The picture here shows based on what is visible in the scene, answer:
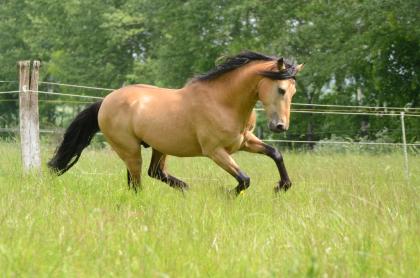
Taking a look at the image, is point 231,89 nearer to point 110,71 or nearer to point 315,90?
point 315,90

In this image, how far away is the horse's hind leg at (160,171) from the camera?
7.79m

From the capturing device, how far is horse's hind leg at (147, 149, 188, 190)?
7.79 metres

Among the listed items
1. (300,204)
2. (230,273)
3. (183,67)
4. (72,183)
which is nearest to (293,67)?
(300,204)

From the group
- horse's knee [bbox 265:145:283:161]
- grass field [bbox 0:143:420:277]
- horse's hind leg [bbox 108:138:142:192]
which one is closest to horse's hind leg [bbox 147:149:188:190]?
horse's hind leg [bbox 108:138:142:192]

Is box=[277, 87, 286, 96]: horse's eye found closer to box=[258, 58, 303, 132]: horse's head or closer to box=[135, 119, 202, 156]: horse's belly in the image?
box=[258, 58, 303, 132]: horse's head

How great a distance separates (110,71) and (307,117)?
1075cm

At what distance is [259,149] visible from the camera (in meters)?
7.22

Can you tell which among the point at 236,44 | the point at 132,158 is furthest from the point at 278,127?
the point at 236,44

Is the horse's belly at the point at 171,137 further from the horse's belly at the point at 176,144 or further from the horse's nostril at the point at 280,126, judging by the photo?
the horse's nostril at the point at 280,126

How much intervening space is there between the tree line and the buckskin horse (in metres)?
9.54

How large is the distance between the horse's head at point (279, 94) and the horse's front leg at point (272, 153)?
Result: 452 mm

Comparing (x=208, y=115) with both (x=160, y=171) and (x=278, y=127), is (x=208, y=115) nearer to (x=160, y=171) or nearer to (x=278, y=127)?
(x=278, y=127)

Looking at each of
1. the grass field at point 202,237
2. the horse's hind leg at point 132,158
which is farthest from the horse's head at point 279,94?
the horse's hind leg at point 132,158

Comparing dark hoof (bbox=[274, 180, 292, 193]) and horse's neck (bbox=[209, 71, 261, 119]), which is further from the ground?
horse's neck (bbox=[209, 71, 261, 119])
